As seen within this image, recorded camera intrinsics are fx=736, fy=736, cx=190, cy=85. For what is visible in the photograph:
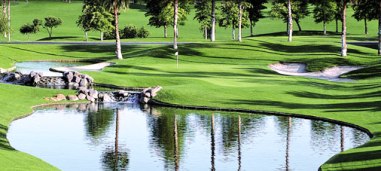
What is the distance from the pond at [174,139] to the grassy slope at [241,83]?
94.5 inches

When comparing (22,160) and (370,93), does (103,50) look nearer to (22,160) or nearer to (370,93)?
(370,93)

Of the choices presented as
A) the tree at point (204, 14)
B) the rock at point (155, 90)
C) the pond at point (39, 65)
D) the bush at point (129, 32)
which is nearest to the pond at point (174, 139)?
the rock at point (155, 90)

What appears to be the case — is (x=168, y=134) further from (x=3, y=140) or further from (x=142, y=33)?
(x=142, y=33)

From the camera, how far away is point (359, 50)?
120750 millimetres

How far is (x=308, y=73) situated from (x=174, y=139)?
4987 cm

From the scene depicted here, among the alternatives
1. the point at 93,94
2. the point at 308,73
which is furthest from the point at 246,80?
the point at 308,73

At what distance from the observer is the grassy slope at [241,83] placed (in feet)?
197

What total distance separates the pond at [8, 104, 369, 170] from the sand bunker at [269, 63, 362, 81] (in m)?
34.1

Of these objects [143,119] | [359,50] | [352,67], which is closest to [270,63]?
[352,67]

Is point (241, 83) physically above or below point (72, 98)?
above

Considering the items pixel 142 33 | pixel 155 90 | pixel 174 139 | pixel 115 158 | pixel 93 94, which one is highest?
pixel 142 33

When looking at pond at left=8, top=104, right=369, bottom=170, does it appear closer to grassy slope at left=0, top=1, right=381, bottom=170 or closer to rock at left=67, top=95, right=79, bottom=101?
grassy slope at left=0, top=1, right=381, bottom=170

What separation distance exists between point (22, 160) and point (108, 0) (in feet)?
234

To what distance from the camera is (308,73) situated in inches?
3974
